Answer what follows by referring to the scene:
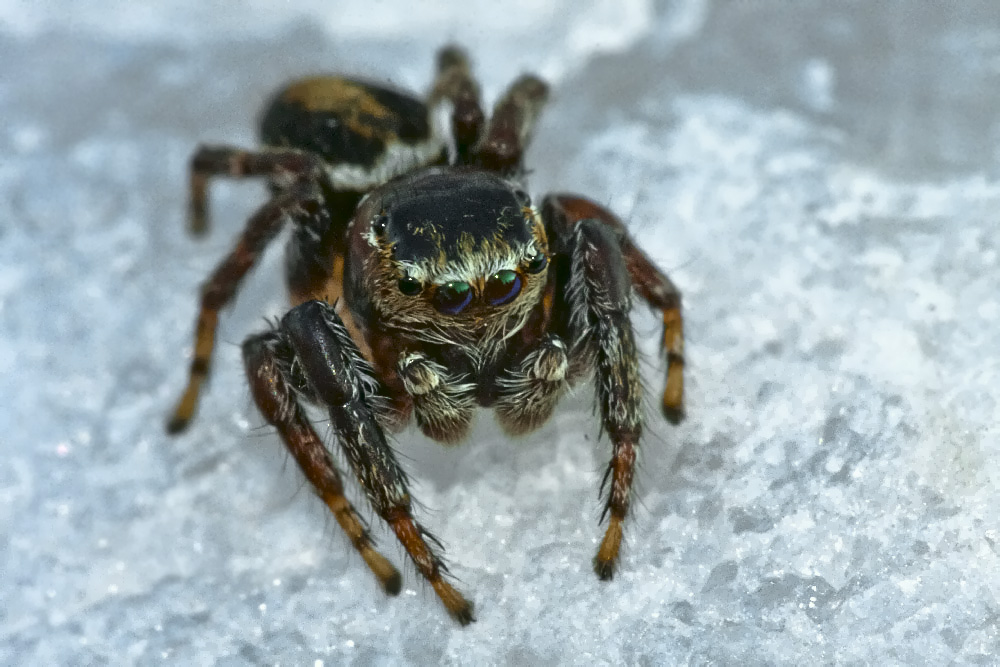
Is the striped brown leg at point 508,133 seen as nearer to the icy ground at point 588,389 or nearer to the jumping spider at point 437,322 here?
the jumping spider at point 437,322

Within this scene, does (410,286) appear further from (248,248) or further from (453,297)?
(248,248)

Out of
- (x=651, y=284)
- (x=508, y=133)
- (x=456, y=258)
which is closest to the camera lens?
(x=456, y=258)

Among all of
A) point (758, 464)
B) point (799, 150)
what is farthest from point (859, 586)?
point (799, 150)

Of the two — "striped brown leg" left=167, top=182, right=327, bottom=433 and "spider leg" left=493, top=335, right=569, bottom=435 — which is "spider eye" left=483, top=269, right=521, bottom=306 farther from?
"striped brown leg" left=167, top=182, right=327, bottom=433

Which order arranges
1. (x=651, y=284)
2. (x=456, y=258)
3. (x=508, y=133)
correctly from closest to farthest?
(x=456, y=258) → (x=651, y=284) → (x=508, y=133)

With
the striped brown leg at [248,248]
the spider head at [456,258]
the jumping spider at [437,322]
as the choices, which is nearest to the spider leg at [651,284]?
the jumping spider at [437,322]

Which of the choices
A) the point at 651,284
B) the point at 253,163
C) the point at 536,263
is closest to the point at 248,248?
the point at 253,163

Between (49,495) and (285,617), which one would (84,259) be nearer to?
(49,495)
